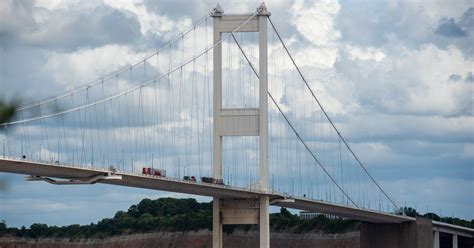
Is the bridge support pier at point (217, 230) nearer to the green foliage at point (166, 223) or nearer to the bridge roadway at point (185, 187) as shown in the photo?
the bridge roadway at point (185, 187)

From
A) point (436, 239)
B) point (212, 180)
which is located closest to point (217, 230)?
point (212, 180)

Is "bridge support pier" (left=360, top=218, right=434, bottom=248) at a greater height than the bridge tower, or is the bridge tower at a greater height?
the bridge tower

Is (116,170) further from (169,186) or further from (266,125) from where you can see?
(266,125)

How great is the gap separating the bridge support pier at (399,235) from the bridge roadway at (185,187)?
1.04 metres

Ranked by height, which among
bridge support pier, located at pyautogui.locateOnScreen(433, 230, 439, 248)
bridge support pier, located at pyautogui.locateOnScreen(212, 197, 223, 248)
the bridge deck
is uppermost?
the bridge deck

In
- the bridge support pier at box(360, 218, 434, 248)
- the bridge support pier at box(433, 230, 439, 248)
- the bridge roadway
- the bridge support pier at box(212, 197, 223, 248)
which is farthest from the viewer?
the bridge support pier at box(433, 230, 439, 248)

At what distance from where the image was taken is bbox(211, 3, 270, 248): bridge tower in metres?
85.9

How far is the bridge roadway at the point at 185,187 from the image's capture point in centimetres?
6662

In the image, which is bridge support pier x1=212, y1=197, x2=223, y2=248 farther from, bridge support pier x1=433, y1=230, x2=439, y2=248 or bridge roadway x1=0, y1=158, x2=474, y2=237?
bridge support pier x1=433, y1=230, x2=439, y2=248

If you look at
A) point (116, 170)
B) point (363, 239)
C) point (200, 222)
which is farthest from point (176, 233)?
point (116, 170)

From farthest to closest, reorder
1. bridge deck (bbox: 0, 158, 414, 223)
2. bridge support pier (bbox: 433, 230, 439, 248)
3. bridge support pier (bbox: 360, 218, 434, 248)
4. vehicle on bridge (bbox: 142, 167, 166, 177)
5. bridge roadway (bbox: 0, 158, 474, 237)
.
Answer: bridge support pier (bbox: 433, 230, 439, 248), bridge support pier (bbox: 360, 218, 434, 248), vehicle on bridge (bbox: 142, 167, 166, 177), bridge roadway (bbox: 0, 158, 474, 237), bridge deck (bbox: 0, 158, 414, 223)

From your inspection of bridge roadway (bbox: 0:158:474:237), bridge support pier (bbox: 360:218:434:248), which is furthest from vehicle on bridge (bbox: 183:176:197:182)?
bridge support pier (bbox: 360:218:434:248)

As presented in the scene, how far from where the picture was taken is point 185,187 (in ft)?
266

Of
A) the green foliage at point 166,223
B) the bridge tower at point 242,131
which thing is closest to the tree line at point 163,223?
the green foliage at point 166,223
